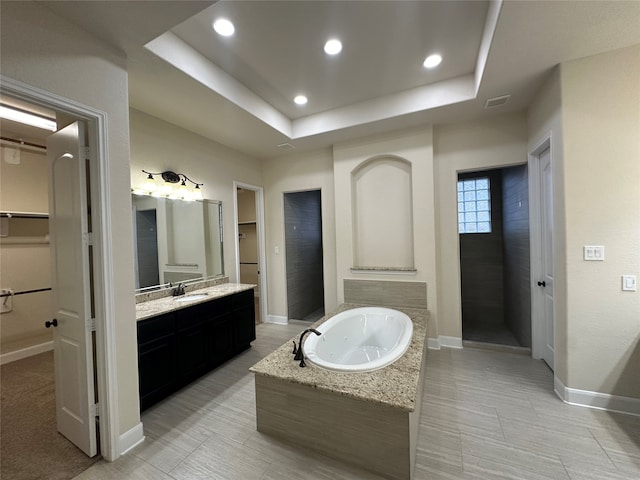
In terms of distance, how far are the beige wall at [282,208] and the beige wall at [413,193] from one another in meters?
0.32

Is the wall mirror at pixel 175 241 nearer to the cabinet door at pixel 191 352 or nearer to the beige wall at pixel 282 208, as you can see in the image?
the cabinet door at pixel 191 352

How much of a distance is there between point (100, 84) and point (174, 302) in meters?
1.94

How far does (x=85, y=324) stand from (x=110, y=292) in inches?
10.0

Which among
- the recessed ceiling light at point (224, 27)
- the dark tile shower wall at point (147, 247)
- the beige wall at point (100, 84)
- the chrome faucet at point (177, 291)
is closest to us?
the beige wall at point (100, 84)

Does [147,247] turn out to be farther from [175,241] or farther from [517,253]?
[517,253]

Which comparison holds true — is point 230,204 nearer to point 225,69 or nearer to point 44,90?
point 225,69

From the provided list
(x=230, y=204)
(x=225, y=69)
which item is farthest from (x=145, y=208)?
(x=225, y=69)

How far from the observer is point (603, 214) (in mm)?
2029

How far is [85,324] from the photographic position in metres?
1.69

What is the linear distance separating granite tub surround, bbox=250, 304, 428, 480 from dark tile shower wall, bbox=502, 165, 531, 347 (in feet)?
7.06

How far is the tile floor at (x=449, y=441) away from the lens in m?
1.58

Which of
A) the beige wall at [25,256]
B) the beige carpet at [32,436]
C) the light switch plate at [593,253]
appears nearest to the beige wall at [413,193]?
the light switch plate at [593,253]

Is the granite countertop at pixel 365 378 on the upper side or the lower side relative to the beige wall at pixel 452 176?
lower

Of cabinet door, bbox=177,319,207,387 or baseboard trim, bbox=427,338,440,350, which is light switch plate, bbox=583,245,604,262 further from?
cabinet door, bbox=177,319,207,387
